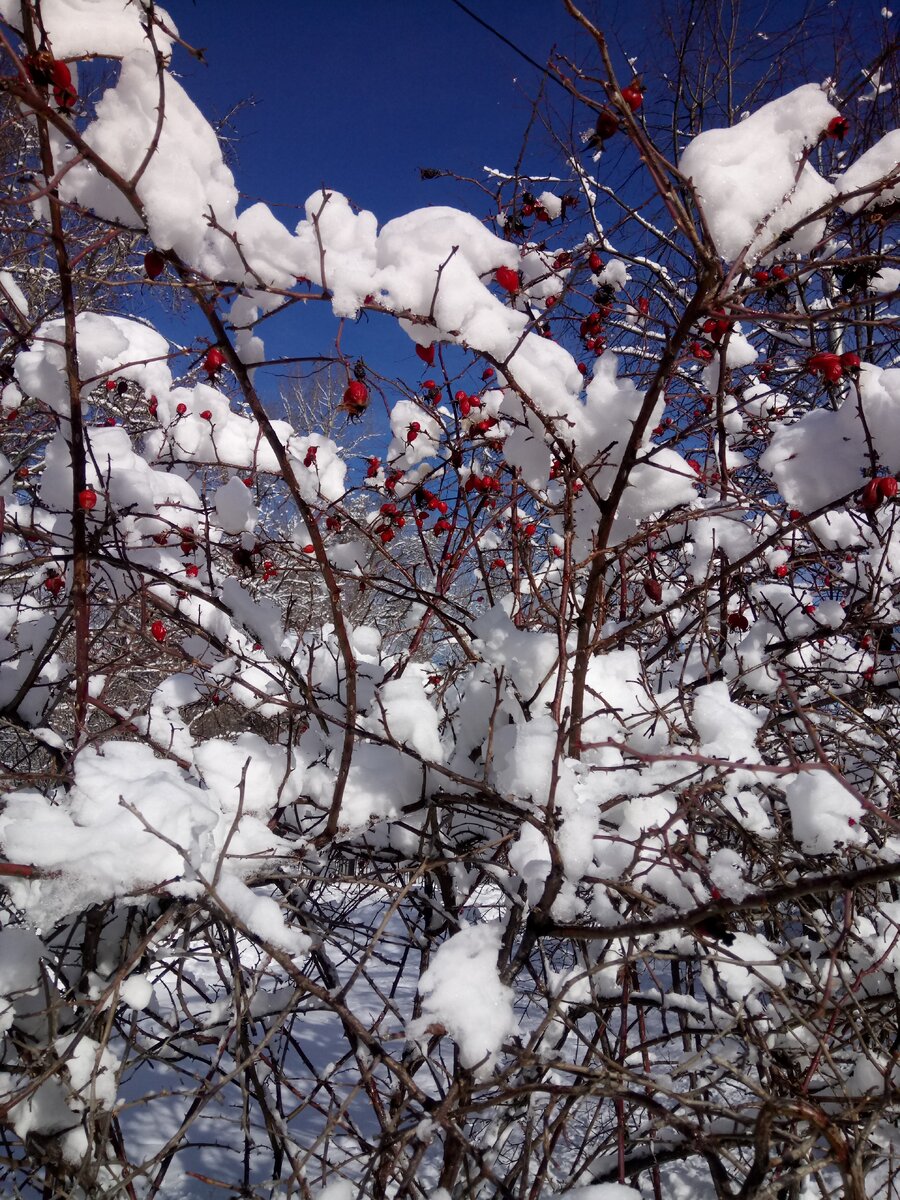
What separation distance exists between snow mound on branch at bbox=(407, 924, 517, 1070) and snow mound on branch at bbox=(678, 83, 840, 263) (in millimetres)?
1061

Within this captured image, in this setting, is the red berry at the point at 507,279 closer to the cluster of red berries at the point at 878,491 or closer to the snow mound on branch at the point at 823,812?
the cluster of red berries at the point at 878,491

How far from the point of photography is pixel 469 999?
100 cm

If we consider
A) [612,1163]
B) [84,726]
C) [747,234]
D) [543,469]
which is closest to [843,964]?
[612,1163]

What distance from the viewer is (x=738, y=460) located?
220 centimetres

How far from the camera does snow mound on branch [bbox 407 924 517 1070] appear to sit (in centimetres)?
97

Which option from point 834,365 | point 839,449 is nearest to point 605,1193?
point 839,449

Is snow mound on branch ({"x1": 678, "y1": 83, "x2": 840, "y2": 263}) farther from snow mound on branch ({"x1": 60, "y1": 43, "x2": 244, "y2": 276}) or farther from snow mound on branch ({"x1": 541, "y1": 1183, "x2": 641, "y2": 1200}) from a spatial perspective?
snow mound on branch ({"x1": 541, "y1": 1183, "x2": 641, "y2": 1200})

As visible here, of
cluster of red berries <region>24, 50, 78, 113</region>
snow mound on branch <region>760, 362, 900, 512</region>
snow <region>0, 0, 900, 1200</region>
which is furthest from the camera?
snow mound on branch <region>760, 362, 900, 512</region>

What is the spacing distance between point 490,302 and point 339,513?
74 centimetres

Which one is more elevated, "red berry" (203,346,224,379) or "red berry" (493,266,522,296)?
"red berry" (203,346,224,379)

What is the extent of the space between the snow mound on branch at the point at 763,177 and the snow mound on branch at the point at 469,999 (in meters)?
1.06

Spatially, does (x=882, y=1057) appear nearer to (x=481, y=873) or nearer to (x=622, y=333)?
(x=481, y=873)

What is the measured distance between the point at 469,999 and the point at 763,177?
1.23 metres

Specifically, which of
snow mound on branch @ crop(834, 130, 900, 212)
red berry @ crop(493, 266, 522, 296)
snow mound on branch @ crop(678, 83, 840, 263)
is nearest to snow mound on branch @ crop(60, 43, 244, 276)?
red berry @ crop(493, 266, 522, 296)
